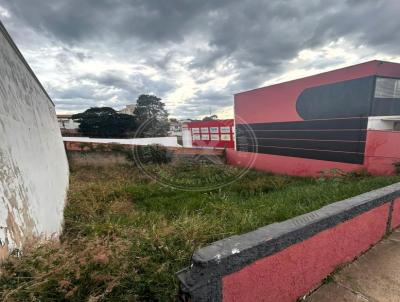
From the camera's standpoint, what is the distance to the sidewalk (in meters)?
1.48

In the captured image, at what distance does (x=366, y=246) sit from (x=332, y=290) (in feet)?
2.46

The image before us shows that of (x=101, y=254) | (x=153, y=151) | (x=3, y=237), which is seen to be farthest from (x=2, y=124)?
(x=153, y=151)

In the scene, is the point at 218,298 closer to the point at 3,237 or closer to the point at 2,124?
the point at 3,237

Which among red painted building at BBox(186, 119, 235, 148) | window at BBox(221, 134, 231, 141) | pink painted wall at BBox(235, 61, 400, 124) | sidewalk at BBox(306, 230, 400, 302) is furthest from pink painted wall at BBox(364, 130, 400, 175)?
window at BBox(221, 134, 231, 141)

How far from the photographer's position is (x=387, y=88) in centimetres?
724

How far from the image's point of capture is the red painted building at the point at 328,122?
7.07m

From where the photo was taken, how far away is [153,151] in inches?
422

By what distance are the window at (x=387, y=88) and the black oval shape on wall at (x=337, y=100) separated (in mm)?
237

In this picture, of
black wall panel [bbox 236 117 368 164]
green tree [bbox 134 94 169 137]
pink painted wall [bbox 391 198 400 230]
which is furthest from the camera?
green tree [bbox 134 94 169 137]

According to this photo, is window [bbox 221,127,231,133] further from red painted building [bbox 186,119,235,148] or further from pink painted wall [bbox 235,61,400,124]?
pink painted wall [bbox 235,61,400,124]

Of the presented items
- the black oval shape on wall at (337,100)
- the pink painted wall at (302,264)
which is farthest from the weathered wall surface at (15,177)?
the black oval shape on wall at (337,100)

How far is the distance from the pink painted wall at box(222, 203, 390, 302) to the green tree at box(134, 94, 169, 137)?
17943 millimetres

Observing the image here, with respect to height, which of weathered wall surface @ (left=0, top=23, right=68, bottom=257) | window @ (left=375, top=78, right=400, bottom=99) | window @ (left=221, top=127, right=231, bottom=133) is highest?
window @ (left=375, top=78, right=400, bottom=99)

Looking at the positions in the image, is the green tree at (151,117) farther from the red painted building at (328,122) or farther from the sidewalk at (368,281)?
the sidewalk at (368,281)
